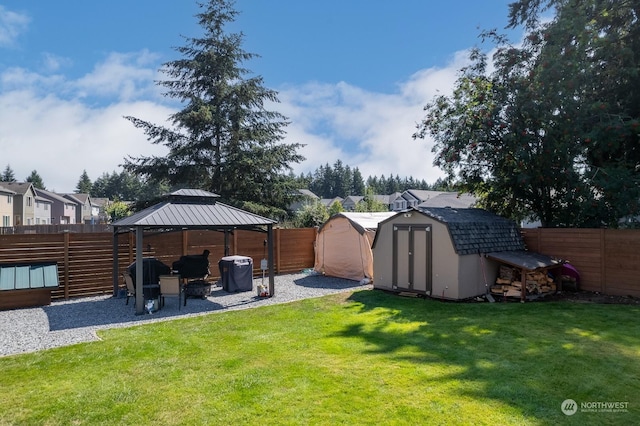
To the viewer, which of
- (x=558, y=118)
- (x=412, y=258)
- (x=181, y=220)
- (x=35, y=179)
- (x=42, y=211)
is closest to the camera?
(x=181, y=220)

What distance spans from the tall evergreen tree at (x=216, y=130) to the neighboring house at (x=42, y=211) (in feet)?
107

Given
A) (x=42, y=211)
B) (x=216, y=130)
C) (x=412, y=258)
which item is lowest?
(x=412, y=258)

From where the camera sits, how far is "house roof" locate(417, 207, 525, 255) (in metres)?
9.16

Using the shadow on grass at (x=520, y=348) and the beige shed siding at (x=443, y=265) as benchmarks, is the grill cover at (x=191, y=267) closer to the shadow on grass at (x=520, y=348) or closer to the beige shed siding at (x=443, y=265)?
the shadow on grass at (x=520, y=348)

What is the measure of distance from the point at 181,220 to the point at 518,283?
8247mm

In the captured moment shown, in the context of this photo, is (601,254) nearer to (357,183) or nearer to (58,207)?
(58,207)

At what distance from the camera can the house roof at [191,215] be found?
845 centimetres

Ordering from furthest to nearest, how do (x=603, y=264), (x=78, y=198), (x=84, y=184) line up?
(x=84, y=184) → (x=78, y=198) → (x=603, y=264)

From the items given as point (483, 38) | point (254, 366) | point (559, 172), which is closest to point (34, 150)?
point (254, 366)

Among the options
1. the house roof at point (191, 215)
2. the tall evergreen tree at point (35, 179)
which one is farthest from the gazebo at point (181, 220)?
the tall evergreen tree at point (35, 179)

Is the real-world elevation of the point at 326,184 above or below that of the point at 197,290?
above

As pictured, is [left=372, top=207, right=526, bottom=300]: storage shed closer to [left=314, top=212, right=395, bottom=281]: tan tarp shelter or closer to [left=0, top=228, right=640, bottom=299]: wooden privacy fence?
[left=0, top=228, right=640, bottom=299]: wooden privacy fence

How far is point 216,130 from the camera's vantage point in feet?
67.0

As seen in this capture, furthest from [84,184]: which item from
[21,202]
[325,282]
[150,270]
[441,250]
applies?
[441,250]
